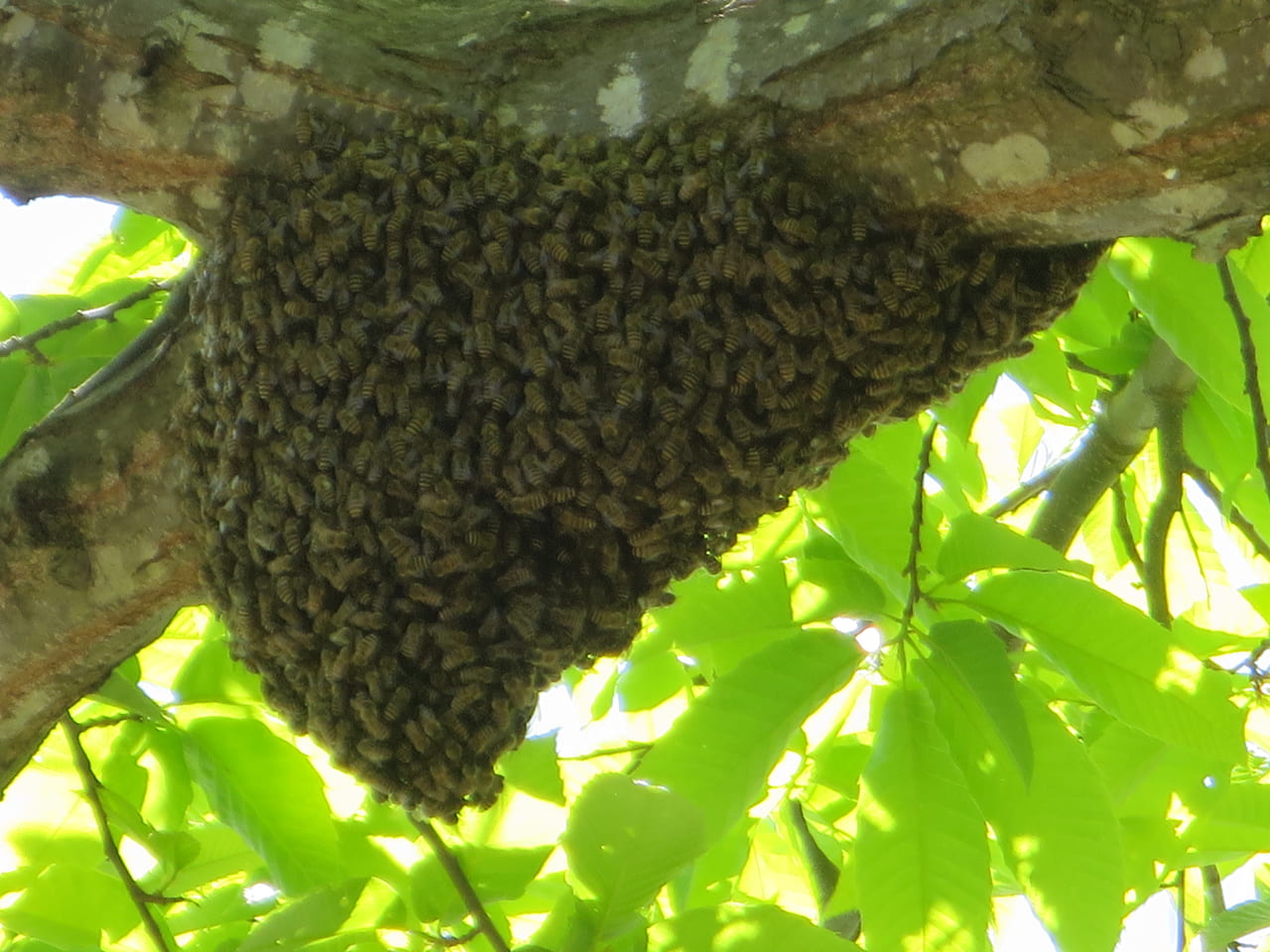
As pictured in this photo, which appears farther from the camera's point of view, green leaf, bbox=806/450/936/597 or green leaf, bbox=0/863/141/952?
green leaf, bbox=806/450/936/597

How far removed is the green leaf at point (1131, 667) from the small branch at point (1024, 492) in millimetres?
1629

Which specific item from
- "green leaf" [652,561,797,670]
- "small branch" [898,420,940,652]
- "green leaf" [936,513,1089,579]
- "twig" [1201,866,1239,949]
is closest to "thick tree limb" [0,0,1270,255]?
"green leaf" [936,513,1089,579]

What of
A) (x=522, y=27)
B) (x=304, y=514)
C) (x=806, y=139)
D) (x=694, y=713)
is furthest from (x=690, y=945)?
(x=522, y=27)

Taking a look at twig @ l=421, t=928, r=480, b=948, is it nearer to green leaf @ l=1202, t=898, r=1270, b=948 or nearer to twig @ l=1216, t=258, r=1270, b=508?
green leaf @ l=1202, t=898, r=1270, b=948

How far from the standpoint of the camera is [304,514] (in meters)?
1.95

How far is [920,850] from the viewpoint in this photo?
6.78 ft

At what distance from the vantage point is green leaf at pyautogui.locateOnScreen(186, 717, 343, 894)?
7.66ft

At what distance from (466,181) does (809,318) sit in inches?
22.6

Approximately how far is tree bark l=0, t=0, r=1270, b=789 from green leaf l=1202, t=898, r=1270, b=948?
157cm

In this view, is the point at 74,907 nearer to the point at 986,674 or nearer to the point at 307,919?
the point at 307,919

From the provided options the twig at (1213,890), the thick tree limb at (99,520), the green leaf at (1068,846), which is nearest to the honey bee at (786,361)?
the green leaf at (1068,846)

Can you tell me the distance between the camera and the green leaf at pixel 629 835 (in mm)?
1797

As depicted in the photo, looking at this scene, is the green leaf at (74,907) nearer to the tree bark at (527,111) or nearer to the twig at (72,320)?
the tree bark at (527,111)

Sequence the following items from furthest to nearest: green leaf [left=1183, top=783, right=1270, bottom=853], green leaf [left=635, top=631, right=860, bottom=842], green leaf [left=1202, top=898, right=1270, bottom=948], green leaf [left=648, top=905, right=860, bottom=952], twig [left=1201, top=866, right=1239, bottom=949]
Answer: twig [left=1201, top=866, right=1239, bottom=949] → green leaf [left=1183, top=783, right=1270, bottom=853] → green leaf [left=1202, top=898, right=1270, bottom=948] → green leaf [left=635, top=631, right=860, bottom=842] → green leaf [left=648, top=905, right=860, bottom=952]
